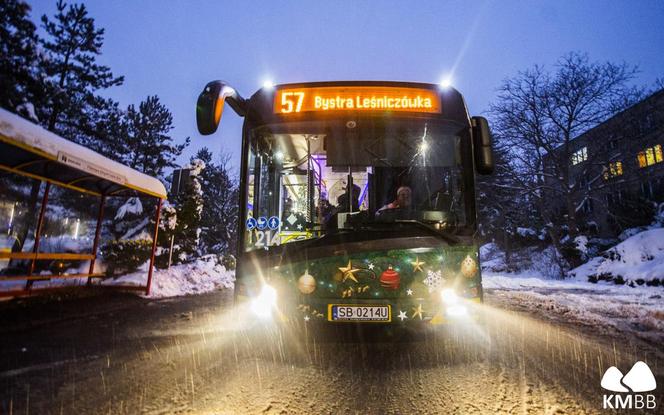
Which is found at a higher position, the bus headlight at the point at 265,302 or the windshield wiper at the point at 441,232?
the windshield wiper at the point at 441,232

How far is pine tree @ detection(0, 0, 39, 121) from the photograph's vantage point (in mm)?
14625

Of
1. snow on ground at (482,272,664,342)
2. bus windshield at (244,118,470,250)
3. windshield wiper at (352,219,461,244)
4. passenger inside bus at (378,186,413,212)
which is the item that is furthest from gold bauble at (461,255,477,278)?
snow on ground at (482,272,664,342)

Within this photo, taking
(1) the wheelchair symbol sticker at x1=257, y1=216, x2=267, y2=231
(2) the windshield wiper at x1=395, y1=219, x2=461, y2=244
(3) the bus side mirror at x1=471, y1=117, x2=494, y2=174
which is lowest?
(2) the windshield wiper at x1=395, y1=219, x2=461, y2=244

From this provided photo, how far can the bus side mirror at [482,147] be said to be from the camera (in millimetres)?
3801

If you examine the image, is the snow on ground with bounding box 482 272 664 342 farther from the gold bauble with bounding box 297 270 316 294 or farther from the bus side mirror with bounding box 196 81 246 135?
the bus side mirror with bounding box 196 81 246 135

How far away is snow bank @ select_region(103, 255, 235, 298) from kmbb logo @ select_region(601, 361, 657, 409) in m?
9.00

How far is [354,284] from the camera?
10.4ft

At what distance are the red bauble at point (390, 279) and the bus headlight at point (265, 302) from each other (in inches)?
43.3

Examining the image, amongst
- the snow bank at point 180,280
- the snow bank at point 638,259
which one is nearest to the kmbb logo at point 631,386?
the snow bank at point 180,280

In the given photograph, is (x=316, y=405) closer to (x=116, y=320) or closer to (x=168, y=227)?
(x=116, y=320)

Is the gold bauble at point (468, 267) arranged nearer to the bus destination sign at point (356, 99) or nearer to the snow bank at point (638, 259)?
the bus destination sign at point (356, 99)

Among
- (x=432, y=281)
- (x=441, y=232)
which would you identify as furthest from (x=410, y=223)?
(x=432, y=281)

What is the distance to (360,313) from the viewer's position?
313 centimetres

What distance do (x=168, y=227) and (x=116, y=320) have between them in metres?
8.82
